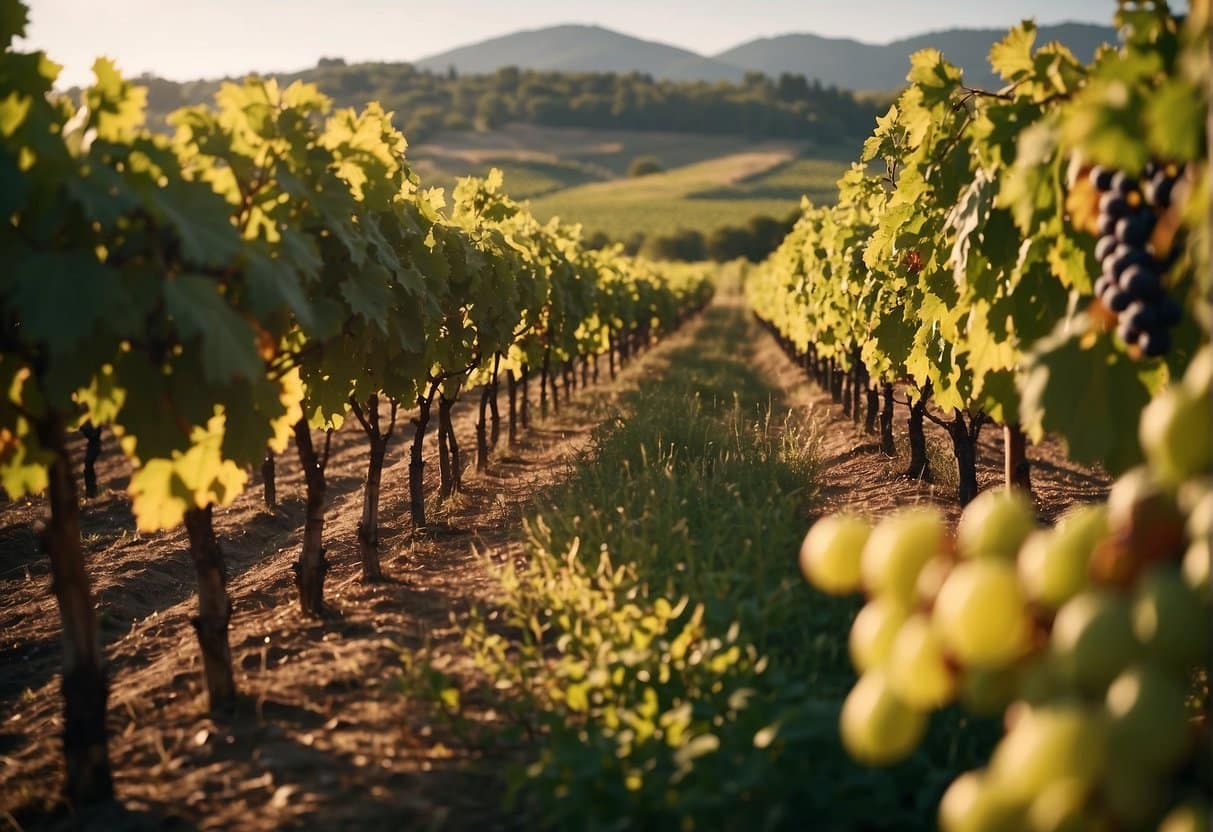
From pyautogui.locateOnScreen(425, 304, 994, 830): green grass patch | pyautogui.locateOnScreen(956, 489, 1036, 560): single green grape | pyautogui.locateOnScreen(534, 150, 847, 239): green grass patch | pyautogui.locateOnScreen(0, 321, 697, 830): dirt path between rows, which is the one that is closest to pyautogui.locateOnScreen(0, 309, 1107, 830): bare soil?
pyautogui.locateOnScreen(0, 321, 697, 830): dirt path between rows

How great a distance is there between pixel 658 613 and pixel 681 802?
1330 millimetres

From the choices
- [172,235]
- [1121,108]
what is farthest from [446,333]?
[1121,108]

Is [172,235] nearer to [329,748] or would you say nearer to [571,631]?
[329,748]

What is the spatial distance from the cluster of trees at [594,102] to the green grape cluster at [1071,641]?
112310 mm

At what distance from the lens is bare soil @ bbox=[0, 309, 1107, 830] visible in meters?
3.88

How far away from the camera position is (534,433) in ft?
51.9

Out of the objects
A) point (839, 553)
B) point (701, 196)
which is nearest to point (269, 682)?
point (839, 553)

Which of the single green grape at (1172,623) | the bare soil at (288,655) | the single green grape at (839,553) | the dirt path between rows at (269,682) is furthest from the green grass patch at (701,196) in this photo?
the single green grape at (1172,623)

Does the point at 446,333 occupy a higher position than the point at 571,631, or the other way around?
the point at 446,333

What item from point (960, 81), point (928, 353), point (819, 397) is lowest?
point (819, 397)

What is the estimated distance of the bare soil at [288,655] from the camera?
12.7 feet

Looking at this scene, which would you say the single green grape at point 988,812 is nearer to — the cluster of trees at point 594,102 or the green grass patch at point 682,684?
the green grass patch at point 682,684

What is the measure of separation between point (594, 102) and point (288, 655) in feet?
443

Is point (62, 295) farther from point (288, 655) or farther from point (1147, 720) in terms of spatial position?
point (1147, 720)
